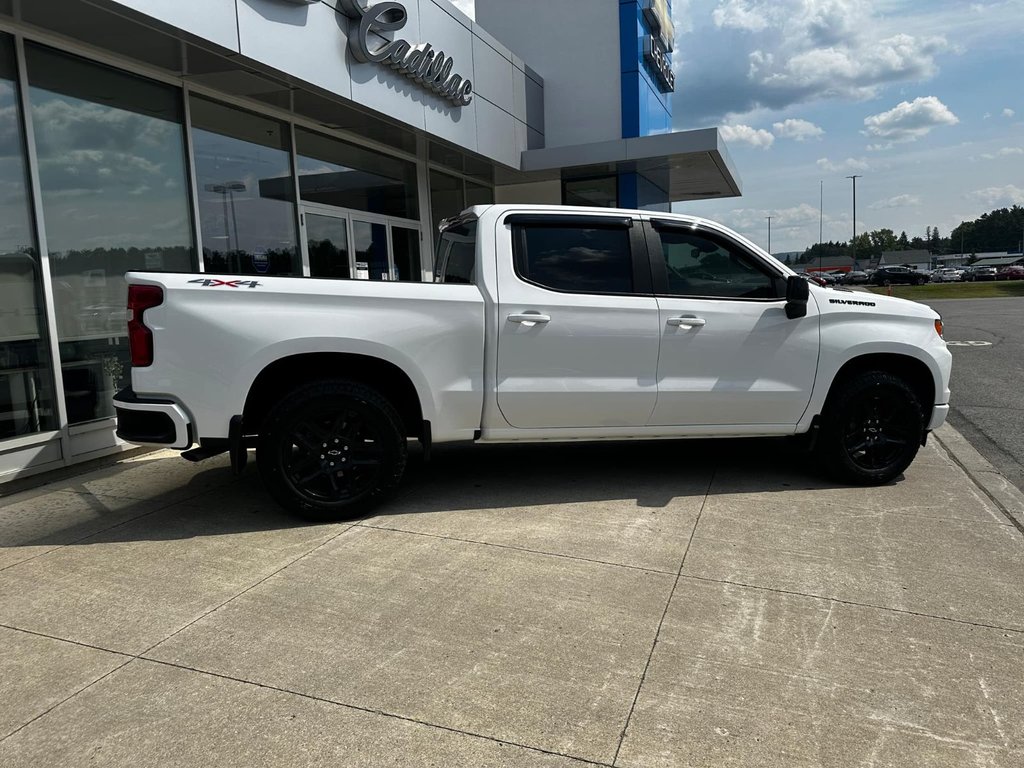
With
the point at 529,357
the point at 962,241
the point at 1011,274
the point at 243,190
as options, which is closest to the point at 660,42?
the point at 243,190

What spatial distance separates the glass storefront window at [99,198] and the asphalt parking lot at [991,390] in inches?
303

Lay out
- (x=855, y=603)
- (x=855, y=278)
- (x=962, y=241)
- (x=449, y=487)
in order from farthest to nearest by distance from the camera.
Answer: (x=962, y=241) → (x=855, y=278) → (x=449, y=487) → (x=855, y=603)

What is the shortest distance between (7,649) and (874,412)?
5334mm

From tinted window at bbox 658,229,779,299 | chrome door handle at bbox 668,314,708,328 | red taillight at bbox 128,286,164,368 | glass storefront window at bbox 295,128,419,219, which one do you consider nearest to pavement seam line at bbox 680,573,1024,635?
chrome door handle at bbox 668,314,708,328

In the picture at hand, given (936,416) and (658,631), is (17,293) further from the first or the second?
(936,416)

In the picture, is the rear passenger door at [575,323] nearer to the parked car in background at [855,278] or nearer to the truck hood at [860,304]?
the truck hood at [860,304]

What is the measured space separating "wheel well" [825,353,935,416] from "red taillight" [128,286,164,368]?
175 inches

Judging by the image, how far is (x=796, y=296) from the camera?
501 cm

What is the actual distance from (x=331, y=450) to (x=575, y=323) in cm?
Result: 176

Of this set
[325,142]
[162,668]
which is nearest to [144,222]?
[325,142]

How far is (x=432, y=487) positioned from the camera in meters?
5.51

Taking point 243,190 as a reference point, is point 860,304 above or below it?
below

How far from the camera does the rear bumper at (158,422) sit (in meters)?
4.29

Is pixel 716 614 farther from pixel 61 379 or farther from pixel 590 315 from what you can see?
pixel 61 379
